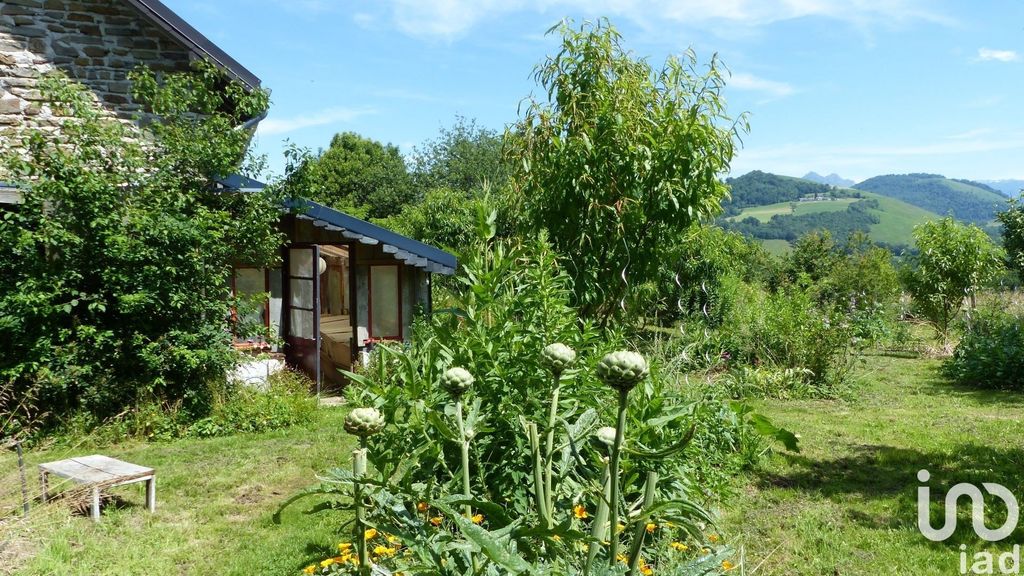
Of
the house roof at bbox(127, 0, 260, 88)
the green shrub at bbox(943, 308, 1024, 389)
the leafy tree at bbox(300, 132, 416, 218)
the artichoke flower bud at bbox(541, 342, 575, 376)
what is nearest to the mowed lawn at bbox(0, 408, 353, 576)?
the artichoke flower bud at bbox(541, 342, 575, 376)

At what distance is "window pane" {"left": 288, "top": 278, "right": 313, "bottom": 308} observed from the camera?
1051cm

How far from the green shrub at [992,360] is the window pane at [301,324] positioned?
9833 mm

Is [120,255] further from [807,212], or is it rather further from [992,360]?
[807,212]

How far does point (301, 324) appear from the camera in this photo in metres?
10.7

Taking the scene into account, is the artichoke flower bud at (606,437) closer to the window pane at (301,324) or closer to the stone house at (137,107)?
the stone house at (137,107)

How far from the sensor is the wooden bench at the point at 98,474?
519 centimetres

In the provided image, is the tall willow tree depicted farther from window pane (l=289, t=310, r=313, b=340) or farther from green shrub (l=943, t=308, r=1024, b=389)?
green shrub (l=943, t=308, r=1024, b=389)

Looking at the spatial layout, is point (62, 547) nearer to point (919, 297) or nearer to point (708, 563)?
point (708, 563)

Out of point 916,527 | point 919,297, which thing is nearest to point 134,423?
point 916,527

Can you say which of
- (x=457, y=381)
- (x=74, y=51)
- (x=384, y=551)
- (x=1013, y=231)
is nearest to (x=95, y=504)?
(x=384, y=551)

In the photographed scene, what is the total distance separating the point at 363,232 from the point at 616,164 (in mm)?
4889

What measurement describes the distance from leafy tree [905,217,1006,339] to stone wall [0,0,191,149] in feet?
48.3

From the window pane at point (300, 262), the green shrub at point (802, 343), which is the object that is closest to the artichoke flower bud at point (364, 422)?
the window pane at point (300, 262)

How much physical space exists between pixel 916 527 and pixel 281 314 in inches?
335
